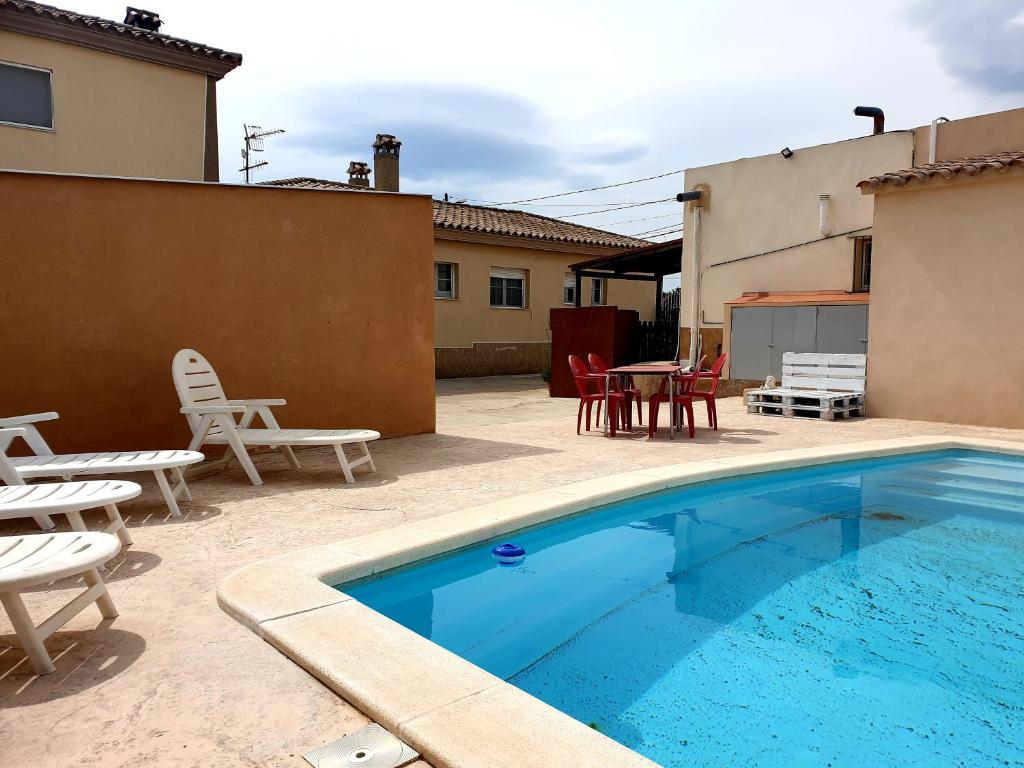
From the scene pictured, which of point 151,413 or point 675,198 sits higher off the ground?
point 675,198

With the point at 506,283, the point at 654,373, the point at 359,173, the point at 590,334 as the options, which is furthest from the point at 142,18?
the point at 654,373

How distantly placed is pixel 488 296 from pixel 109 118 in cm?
966

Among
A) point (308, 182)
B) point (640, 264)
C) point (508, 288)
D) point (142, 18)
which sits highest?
point (142, 18)

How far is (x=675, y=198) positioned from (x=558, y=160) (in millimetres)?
6866

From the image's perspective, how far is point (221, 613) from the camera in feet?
9.61

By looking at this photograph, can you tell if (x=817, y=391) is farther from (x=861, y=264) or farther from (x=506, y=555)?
(x=506, y=555)

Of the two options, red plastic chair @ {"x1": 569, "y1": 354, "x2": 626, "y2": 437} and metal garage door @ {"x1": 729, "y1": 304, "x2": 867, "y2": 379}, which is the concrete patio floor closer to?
red plastic chair @ {"x1": 569, "y1": 354, "x2": 626, "y2": 437}

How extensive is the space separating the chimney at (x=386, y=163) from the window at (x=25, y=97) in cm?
972

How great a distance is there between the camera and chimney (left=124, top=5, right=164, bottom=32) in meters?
14.1

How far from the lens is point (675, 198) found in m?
15.5

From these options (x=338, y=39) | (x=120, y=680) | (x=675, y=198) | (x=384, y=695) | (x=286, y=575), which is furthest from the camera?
(x=675, y=198)

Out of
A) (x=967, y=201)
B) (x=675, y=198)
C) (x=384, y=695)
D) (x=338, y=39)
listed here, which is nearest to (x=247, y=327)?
(x=338, y=39)

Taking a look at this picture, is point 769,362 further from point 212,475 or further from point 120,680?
point 120,680

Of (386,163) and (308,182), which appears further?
(308,182)
